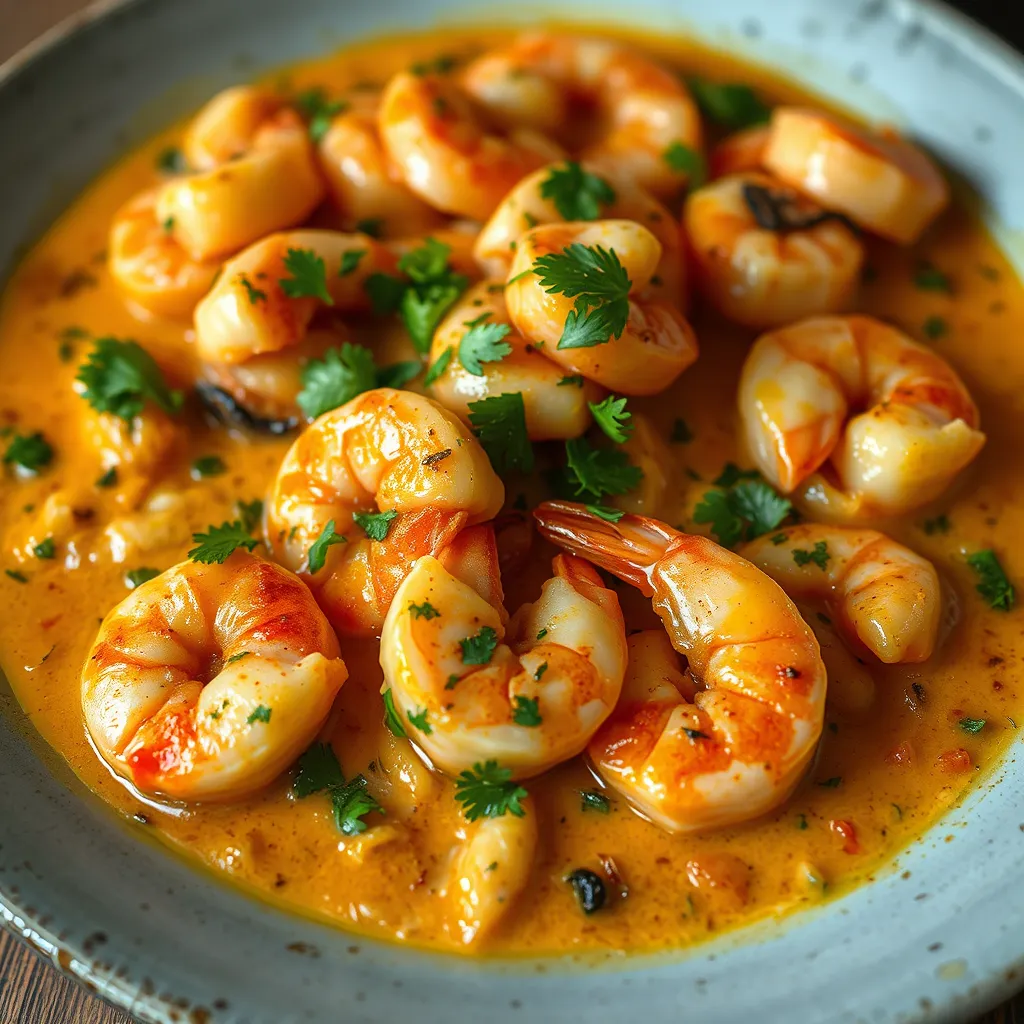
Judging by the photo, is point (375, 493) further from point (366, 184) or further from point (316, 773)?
point (366, 184)

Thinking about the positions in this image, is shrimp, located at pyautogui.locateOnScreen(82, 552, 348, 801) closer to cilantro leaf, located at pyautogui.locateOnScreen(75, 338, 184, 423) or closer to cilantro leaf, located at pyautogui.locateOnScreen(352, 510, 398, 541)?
cilantro leaf, located at pyautogui.locateOnScreen(352, 510, 398, 541)

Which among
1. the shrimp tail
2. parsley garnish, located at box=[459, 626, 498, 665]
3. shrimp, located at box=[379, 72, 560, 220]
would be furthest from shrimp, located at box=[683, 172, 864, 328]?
parsley garnish, located at box=[459, 626, 498, 665]

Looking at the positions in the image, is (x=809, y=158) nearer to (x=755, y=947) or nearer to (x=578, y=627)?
(x=578, y=627)

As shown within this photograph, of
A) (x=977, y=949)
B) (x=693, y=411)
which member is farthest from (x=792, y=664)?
(x=693, y=411)

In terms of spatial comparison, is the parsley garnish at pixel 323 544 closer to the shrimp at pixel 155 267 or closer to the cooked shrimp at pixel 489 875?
the cooked shrimp at pixel 489 875

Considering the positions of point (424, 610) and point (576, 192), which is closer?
point (424, 610)

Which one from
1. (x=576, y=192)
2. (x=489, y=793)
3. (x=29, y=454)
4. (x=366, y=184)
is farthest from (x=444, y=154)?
(x=489, y=793)
